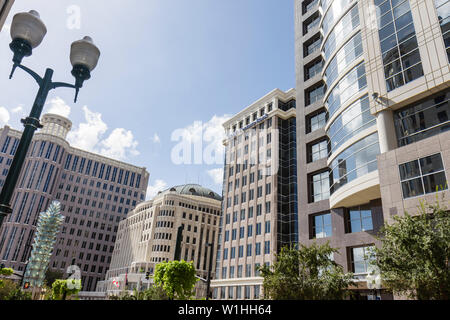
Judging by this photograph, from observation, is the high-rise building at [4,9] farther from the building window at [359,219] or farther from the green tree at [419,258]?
the building window at [359,219]

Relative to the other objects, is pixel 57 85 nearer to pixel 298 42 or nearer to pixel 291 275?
pixel 291 275

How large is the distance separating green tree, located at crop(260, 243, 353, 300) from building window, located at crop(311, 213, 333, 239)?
969cm

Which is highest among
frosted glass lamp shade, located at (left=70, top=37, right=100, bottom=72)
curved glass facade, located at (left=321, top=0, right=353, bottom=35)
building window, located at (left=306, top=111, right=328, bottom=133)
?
curved glass facade, located at (left=321, top=0, right=353, bottom=35)

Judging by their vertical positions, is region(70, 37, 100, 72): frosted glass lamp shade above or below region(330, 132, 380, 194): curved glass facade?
below

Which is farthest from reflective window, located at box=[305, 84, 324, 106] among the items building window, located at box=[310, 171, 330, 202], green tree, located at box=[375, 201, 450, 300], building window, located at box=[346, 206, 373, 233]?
green tree, located at box=[375, 201, 450, 300]

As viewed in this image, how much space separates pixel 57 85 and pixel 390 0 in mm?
28579

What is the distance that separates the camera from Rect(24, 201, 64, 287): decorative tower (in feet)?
181

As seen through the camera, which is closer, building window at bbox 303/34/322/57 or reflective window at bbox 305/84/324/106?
reflective window at bbox 305/84/324/106

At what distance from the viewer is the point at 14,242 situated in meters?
113

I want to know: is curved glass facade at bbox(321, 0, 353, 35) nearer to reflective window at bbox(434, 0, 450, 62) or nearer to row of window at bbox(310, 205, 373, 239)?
reflective window at bbox(434, 0, 450, 62)

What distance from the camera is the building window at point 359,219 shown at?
29.8 metres

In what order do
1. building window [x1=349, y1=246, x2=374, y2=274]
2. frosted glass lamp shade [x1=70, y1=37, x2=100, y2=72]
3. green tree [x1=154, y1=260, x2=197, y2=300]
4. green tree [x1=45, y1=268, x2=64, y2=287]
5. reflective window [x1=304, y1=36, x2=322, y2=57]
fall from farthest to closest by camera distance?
green tree [x1=45, y1=268, x2=64, y2=287] < reflective window [x1=304, y1=36, x2=322, y2=57] < building window [x1=349, y1=246, x2=374, y2=274] < green tree [x1=154, y1=260, x2=197, y2=300] < frosted glass lamp shade [x1=70, y1=37, x2=100, y2=72]

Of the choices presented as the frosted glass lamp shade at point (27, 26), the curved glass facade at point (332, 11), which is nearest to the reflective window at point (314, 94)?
the curved glass facade at point (332, 11)
